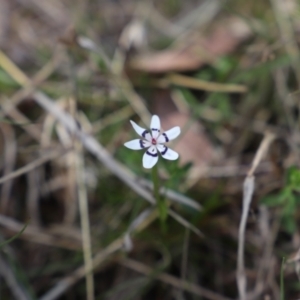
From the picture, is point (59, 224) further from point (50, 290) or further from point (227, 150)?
point (227, 150)

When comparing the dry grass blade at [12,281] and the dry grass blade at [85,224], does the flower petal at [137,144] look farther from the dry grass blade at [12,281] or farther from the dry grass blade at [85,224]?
the dry grass blade at [12,281]

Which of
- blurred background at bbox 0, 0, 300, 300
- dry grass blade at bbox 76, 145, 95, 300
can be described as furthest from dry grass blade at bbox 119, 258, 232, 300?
dry grass blade at bbox 76, 145, 95, 300

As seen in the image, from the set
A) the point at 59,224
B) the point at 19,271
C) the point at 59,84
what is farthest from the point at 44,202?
the point at 59,84

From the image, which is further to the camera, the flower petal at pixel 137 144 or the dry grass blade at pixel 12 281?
the dry grass blade at pixel 12 281

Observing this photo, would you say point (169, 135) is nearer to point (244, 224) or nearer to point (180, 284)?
point (244, 224)

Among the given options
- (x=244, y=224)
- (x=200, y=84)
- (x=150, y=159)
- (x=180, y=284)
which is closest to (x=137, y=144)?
(x=150, y=159)

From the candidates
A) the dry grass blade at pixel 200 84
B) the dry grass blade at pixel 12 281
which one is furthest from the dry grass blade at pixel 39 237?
the dry grass blade at pixel 200 84
